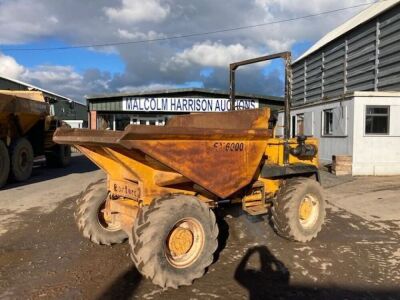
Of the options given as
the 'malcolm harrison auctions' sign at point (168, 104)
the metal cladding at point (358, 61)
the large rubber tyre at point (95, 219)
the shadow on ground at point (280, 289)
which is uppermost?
the metal cladding at point (358, 61)

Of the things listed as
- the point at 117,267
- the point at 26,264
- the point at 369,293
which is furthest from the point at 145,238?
the point at 369,293

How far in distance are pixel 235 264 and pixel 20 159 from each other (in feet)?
32.2

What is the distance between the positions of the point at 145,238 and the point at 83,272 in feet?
3.94

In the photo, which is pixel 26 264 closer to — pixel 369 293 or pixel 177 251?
pixel 177 251

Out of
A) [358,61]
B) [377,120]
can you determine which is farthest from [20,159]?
[358,61]

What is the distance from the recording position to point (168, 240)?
4.65m

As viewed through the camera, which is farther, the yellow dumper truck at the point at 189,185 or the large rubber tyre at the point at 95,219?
the large rubber tyre at the point at 95,219

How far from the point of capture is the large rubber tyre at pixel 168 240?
437 cm

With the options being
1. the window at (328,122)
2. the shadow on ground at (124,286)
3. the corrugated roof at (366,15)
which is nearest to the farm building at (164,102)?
the corrugated roof at (366,15)

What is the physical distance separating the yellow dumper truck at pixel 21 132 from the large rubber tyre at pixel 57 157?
82cm

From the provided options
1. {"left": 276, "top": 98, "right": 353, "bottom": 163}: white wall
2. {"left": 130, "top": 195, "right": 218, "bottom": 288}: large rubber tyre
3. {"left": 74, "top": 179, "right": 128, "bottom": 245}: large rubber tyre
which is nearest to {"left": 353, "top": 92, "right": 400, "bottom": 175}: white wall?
{"left": 276, "top": 98, "right": 353, "bottom": 163}: white wall

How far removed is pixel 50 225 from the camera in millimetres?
7453

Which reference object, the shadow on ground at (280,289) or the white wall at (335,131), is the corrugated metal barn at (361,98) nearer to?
the white wall at (335,131)

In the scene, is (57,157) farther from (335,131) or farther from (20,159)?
(335,131)
